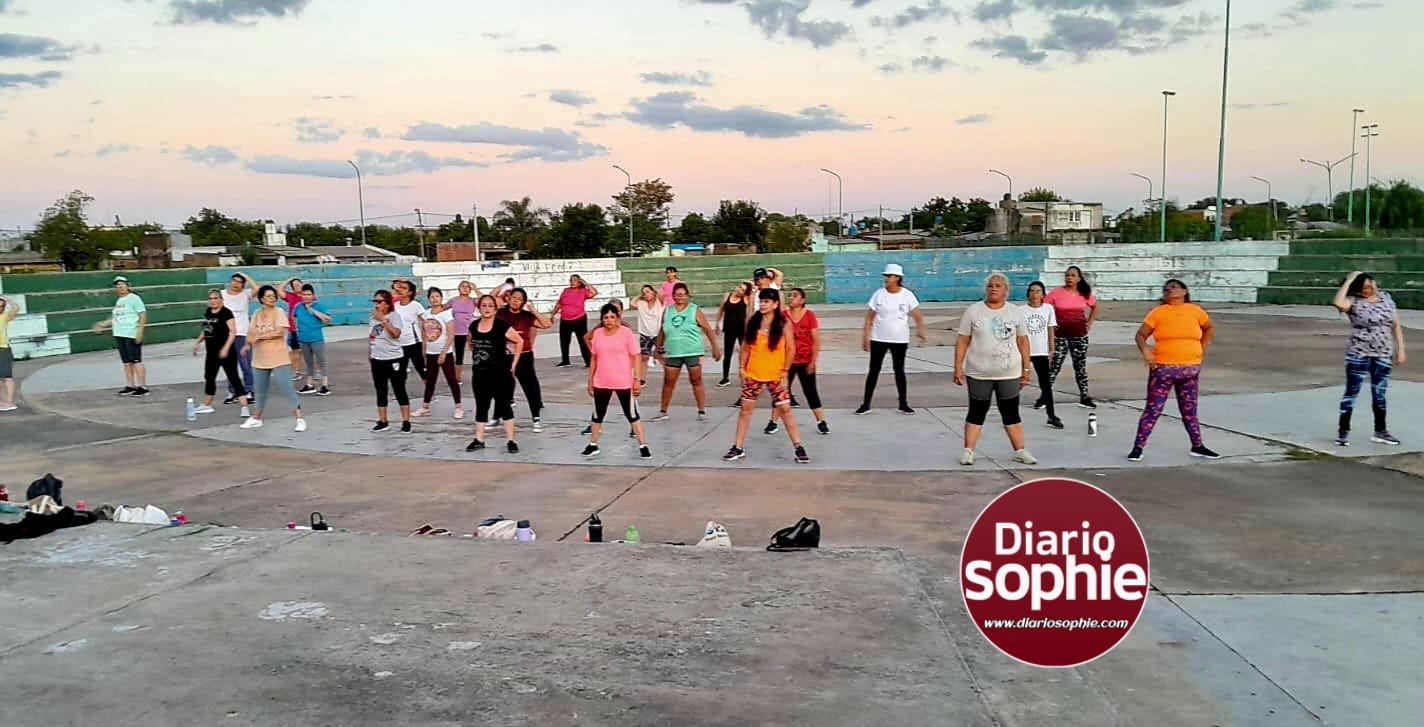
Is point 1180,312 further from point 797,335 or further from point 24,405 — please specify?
point 24,405

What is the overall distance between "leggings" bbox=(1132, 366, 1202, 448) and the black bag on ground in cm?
428

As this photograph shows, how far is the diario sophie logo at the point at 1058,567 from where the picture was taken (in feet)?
7.22

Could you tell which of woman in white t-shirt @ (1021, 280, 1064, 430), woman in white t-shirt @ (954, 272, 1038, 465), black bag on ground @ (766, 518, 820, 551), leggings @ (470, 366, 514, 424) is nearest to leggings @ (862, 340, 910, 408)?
woman in white t-shirt @ (1021, 280, 1064, 430)

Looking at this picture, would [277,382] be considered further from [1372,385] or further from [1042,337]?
[1372,385]

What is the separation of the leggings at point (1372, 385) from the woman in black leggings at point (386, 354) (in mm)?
9580

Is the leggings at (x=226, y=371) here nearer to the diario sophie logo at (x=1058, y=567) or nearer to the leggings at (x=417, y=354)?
the leggings at (x=417, y=354)

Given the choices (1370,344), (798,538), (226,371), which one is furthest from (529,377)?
→ (1370,344)

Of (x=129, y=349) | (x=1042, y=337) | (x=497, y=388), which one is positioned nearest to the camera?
(x=497, y=388)

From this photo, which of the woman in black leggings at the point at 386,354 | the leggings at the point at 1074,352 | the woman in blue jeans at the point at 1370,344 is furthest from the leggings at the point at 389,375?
the woman in blue jeans at the point at 1370,344

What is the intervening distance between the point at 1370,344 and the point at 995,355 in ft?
12.5

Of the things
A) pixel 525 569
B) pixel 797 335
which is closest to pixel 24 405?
pixel 797 335

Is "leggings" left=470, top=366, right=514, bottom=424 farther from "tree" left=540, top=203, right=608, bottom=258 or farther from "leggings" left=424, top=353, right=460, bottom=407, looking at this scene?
"tree" left=540, top=203, right=608, bottom=258

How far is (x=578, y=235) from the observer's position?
64875 mm

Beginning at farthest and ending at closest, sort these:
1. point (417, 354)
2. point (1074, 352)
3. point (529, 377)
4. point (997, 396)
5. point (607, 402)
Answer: point (417, 354), point (1074, 352), point (529, 377), point (607, 402), point (997, 396)
